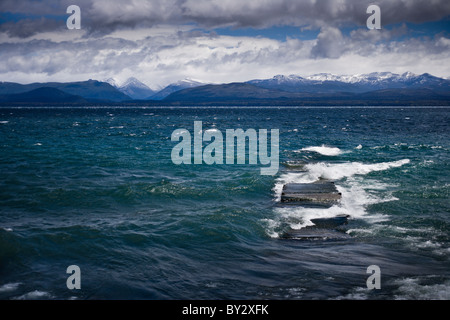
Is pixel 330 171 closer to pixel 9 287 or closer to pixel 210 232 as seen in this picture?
pixel 210 232

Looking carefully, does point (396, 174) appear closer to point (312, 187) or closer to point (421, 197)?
point (421, 197)

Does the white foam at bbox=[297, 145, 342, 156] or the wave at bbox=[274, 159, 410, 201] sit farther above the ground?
the white foam at bbox=[297, 145, 342, 156]

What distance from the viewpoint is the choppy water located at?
38.3 feet

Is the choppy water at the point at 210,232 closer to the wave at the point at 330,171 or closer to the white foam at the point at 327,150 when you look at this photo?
the wave at the point at 330,171

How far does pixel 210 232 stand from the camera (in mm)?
16969

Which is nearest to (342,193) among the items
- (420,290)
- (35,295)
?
(420,290)

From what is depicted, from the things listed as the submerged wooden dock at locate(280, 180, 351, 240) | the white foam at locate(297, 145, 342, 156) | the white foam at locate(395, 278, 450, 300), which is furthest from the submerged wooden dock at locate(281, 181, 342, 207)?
the white foam at locate(297, 145, 342, 156)

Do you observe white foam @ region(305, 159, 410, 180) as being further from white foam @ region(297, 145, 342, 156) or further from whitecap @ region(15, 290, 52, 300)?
whitecap @ region(15, 290, 52, 300)

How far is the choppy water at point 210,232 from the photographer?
1168cm

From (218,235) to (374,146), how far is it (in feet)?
117

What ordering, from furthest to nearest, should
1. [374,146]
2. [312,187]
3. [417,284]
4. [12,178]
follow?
[374,146], [12,178], [312,187], [417,284]

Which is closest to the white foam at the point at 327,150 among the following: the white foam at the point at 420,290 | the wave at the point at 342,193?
the wave at the point at 342,193
